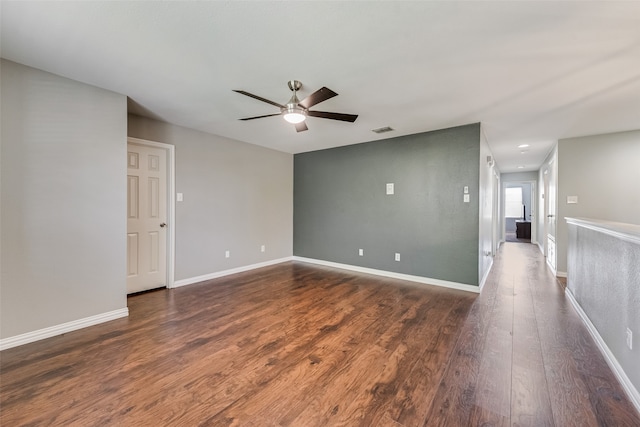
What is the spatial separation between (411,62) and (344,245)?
3501 mm

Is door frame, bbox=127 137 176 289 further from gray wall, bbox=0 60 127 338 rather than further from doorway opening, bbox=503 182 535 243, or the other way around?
doorway opening, bbox=503 182 535 243

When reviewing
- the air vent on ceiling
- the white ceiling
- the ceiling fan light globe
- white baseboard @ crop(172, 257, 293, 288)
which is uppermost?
the air vent on ceiling

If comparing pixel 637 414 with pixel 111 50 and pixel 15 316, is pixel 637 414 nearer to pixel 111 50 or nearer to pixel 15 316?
pixel 111 50

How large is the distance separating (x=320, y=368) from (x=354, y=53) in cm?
236

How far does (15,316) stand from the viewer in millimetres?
2189

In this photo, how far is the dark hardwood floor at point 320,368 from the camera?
1.50m

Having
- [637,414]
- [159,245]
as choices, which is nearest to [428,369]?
[637,414]

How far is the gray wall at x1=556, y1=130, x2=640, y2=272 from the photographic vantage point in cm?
392

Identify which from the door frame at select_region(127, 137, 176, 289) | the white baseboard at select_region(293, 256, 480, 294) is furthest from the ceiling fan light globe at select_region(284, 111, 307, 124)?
the white baseboard at select_region(293, 256, 480, 294)

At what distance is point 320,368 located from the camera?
6.30ft

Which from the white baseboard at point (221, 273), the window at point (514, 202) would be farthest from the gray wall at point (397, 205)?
the window at point (514, 202)

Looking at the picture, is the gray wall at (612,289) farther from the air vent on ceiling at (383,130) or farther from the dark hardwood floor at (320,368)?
the air vent on ceiling at (383,130)

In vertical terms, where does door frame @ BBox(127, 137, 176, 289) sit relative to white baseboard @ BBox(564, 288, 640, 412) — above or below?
above

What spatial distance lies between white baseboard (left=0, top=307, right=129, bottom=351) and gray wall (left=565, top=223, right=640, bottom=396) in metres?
4.19
